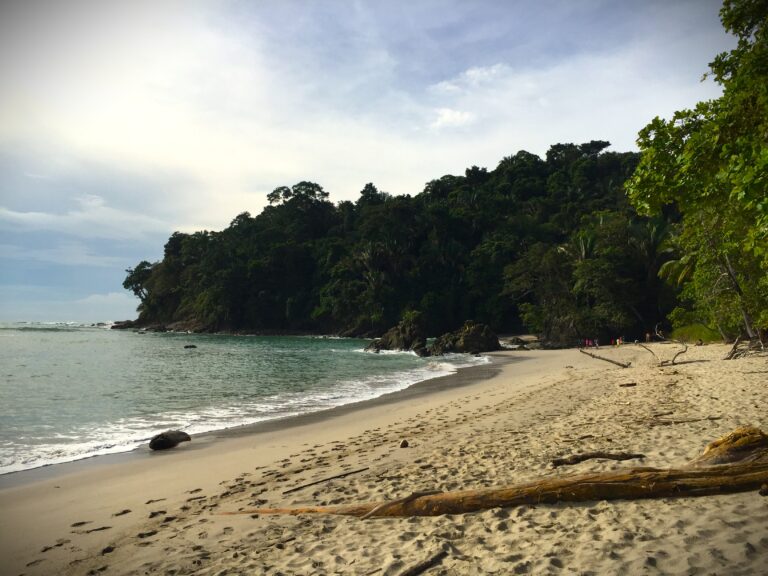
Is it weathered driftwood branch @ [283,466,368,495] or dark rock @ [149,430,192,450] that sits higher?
weathered driftwood branch @ [283,466,368,495]

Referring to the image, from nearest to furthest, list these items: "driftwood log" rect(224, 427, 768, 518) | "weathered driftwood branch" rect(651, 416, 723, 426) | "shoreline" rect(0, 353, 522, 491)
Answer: "driftwood log" rect(224, 427, 768, 518)
"weathered driftwood branch" rect(651, 416, 723, 426)
"shoreline" rect(0, 353, 522, 491)

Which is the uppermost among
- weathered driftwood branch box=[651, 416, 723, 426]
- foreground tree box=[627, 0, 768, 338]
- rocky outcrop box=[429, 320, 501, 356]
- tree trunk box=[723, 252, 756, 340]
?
foreground tree box=[627, 0, 768, 338]

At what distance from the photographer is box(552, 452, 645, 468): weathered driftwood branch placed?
241 inches

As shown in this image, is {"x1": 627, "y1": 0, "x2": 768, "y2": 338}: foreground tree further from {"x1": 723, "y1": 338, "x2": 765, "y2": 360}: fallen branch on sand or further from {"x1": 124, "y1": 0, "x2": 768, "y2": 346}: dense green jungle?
{"x1": 723, "y1": 338, "x2": 765, "y2": 360}: fallen branch on sand

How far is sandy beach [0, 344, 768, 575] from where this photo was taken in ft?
13.1

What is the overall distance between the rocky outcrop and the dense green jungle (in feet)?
23.5

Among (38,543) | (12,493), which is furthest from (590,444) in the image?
(12,493)

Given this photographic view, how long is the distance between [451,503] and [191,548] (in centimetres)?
290

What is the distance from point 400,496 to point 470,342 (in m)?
39.5

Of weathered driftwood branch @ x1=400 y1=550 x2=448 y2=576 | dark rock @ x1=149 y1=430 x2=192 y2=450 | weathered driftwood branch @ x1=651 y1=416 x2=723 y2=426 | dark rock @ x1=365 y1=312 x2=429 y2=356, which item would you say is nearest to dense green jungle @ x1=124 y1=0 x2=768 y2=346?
weathered driftwood branch @ x1=651 y1=416 x2=723 y2=426

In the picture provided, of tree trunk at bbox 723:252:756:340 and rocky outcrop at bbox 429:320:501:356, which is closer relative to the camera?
tree trunk at bbox 723:252:756:340

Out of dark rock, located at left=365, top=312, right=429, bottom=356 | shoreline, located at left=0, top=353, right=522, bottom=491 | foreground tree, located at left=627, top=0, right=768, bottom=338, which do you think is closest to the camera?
foreground tree, located at left=627, top=0, right=768, bottom=338

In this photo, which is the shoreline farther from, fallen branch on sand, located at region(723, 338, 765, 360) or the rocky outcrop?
the rocky outcrop

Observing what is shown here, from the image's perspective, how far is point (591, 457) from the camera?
245 inches
